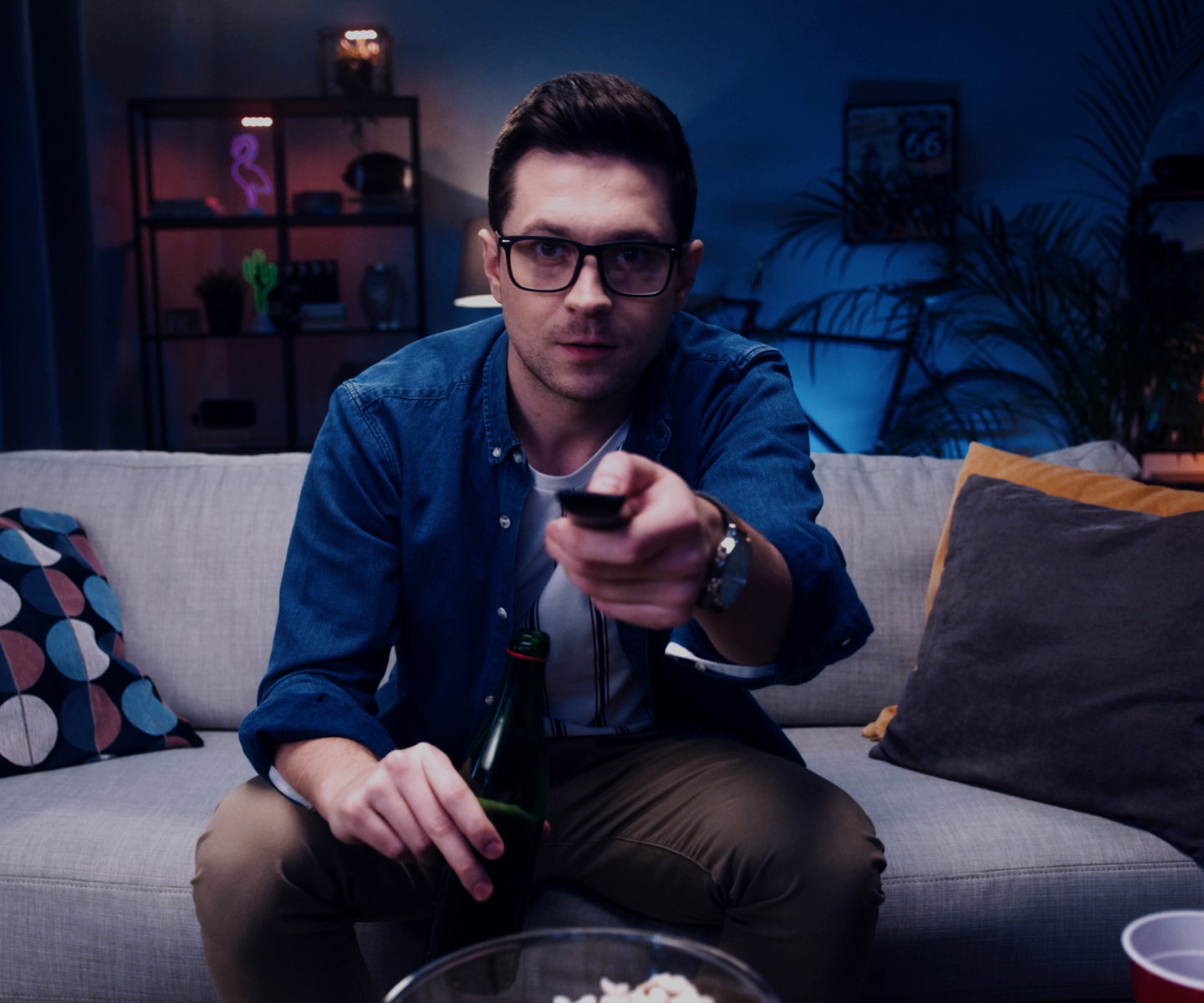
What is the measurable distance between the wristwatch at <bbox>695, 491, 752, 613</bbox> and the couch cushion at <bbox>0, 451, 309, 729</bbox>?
1.09 meters

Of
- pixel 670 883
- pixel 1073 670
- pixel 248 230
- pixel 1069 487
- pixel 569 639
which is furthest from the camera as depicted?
pixel 248 230

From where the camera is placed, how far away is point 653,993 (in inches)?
18.5

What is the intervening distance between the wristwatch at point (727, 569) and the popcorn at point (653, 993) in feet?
0.95

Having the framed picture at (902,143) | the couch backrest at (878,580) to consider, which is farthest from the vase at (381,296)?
the couch backrest at (878,580)

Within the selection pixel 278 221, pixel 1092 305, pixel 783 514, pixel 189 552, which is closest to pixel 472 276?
pixel 278 221

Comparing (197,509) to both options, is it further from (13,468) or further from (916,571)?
(916,571)

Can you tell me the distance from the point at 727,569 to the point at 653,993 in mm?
326

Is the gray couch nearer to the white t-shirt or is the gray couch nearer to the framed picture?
the white t-shirt

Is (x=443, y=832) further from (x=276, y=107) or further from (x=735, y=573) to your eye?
(x=276, y=107)

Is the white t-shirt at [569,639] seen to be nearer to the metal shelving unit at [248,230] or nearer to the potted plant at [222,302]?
the metal shelving unit at [248,230]

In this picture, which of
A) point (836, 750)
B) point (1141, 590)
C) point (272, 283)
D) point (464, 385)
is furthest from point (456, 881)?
point (272, 283)

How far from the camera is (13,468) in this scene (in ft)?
5.78

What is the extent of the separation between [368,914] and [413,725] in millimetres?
246

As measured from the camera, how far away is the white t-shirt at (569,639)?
1160 mm
